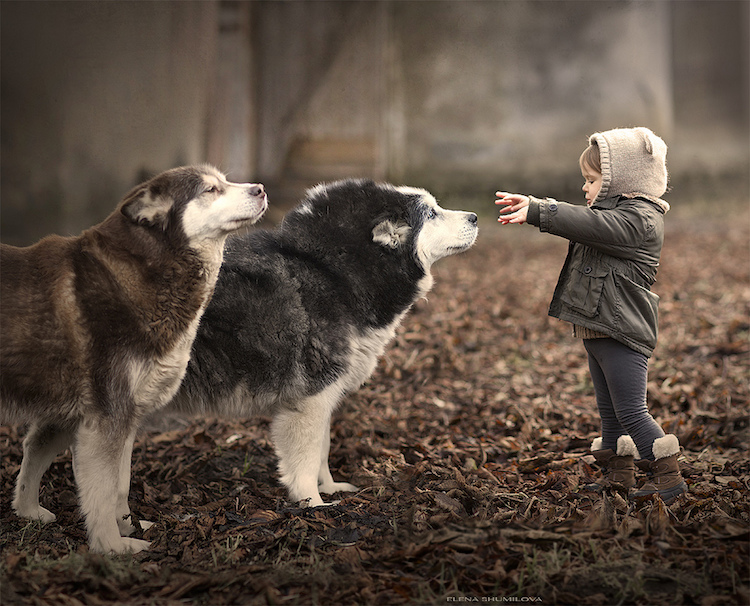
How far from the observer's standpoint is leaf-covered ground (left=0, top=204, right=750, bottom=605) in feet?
8.80

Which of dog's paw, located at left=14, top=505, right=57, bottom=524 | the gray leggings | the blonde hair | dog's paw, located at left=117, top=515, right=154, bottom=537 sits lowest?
dog's paw, located at left=14, top=505, right=57, bottom=524

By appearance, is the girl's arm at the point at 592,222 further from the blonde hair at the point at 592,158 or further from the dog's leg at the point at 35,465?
the dog's leg at the point at 35,465

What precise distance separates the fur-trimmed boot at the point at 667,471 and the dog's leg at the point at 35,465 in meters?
2.98

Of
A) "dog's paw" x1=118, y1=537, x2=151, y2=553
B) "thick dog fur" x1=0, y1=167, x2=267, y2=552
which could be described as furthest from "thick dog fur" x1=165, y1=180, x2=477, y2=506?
"dog's paw" x1=118, y1=537, x2=151, y2=553

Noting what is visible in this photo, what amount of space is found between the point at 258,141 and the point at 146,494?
697 centimetres

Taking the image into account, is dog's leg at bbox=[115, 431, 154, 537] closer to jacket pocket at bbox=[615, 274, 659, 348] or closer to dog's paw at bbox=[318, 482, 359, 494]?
dog's paw at bbox=[318, 482, 359, 494]

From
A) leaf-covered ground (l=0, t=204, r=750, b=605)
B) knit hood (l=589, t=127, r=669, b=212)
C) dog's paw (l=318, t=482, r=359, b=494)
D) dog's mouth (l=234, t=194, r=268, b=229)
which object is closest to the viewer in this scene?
leaf-covered ground (l=0, t=204, r=750, b=605)

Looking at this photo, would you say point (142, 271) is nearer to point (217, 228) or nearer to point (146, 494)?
point (217, 228)

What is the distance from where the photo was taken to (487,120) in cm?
1329

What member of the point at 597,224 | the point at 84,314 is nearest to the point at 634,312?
the point at 597,224

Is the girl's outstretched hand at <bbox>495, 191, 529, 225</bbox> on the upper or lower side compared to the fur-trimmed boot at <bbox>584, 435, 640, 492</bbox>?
upper

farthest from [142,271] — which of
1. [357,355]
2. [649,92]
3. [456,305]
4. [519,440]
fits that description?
[649,92]

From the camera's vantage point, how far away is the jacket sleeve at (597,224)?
11.6 ft

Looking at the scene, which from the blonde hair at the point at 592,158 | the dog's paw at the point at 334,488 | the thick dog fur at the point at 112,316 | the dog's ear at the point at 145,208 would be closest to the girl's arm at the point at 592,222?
the blonde hair at the point at 592,158
